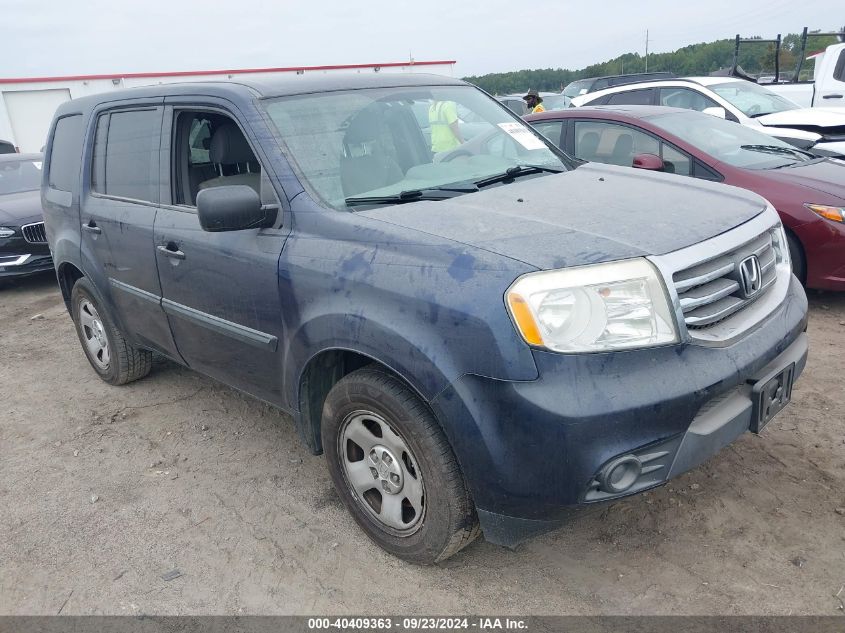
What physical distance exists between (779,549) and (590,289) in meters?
1.39

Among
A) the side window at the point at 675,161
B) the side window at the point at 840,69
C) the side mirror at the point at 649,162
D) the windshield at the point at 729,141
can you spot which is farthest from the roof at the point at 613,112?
the side window at the point at 840,69

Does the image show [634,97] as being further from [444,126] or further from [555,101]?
[555,101]

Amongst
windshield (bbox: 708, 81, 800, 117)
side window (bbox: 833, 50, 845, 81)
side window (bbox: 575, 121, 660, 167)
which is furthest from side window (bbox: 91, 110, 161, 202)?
side window (bbox: 833, 50, 845, 81)

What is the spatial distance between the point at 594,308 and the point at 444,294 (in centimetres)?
48

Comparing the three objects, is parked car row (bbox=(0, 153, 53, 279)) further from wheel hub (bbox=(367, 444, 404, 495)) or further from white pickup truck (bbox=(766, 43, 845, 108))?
white pickup truck (bbox=(766, 43, 845, 108))

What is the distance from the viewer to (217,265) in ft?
10.4

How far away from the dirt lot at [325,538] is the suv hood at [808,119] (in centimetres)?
452

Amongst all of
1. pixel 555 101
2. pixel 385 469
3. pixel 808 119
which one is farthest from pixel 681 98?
pixel 555 101

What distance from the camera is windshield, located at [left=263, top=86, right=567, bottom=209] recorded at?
300 centimetres

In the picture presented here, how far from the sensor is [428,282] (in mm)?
2338

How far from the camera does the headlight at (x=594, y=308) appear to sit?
2.18 metres

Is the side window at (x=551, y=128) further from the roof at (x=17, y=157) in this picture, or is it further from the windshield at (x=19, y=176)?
the roof at (x=17, y=157)

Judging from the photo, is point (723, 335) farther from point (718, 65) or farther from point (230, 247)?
point (718, 65)

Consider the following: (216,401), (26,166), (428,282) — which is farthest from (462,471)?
(26,166)
